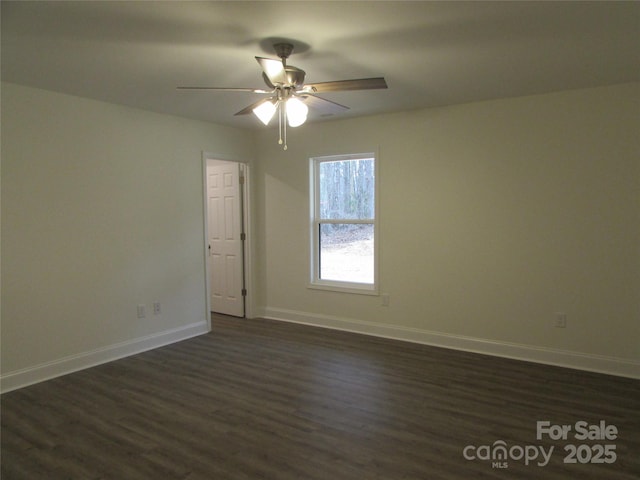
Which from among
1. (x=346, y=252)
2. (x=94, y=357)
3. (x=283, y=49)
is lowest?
(x=94, y=357)

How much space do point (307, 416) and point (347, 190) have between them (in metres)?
2.81

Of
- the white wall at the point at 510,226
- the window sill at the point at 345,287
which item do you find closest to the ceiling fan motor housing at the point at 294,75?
the white wall at the point at 510,226

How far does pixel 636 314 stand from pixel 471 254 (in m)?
1.40

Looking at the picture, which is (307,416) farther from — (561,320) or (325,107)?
(325,107)

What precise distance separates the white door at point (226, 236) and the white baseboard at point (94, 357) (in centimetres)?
83

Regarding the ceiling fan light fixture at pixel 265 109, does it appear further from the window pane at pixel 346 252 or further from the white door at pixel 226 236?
the white door at pixel 226 236

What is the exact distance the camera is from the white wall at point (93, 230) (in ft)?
10.9

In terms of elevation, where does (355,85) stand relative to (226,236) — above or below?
above

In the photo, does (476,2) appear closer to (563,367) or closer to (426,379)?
(426,379)

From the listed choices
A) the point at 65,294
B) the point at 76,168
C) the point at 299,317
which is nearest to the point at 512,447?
the point at 299,317

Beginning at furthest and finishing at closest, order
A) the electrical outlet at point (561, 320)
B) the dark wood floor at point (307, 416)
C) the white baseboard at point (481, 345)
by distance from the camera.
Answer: the electrical outlet at point (561, 320) → the white baseboard at point (481, 345) → the dark wood floor at point (307, 416)

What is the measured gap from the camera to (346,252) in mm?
5008

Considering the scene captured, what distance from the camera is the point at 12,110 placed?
3258mm

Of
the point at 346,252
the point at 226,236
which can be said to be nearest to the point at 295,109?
the point at 346,252
